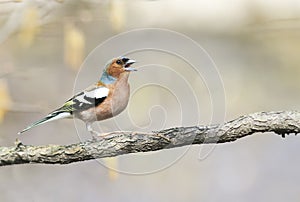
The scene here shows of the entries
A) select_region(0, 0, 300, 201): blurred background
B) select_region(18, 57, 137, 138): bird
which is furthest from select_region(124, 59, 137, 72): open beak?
select_region(0, 0, 300, 201): blurred background

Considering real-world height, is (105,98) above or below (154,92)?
below

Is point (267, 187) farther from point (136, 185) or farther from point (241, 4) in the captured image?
point (241, 4)

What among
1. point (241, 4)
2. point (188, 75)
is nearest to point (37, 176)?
point (188, 75)

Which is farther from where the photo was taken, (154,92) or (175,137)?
(154,92)

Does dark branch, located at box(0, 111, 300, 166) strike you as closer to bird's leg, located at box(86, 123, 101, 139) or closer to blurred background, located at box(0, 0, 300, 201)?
bird's leg, located at box(86, 123, 101, 139)

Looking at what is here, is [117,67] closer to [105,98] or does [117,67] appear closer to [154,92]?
[105,98]

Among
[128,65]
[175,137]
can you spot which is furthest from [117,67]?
[175,137]

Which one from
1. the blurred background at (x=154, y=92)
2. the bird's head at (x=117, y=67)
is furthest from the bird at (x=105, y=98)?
the blurred background at (x=154, y=92)
